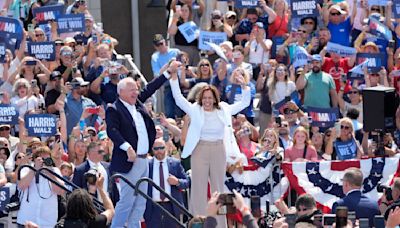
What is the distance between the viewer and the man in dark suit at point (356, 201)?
57.8 feet

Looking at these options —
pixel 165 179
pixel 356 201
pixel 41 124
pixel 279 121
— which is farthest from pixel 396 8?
pixel 356 201

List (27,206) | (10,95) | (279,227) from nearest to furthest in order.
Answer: (279,227) < (27,206) < (10,95)

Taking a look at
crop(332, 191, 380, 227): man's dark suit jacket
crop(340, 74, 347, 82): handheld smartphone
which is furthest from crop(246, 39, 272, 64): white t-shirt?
crop(332, 191, 380, 227): man's dark suit jacket

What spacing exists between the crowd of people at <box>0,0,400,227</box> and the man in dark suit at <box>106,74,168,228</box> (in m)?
0.02

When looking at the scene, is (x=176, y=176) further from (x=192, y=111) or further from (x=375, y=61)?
(x=375, y=61)

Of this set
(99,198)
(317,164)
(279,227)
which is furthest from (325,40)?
(279,227)

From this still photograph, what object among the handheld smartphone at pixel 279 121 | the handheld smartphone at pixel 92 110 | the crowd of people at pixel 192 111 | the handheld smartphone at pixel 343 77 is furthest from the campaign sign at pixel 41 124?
the handheld smartphone at pixel 343 77

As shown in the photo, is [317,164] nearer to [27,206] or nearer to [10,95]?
[27,206]

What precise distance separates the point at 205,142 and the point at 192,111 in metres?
0.40

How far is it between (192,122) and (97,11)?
411 inches

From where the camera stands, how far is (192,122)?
1967 centimetres

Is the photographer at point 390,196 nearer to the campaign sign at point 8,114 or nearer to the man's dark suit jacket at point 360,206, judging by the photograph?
the man's dark suit jacket at point 360,206

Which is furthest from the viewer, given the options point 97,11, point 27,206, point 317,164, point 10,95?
point 97,11

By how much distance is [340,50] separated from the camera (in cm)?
2478
